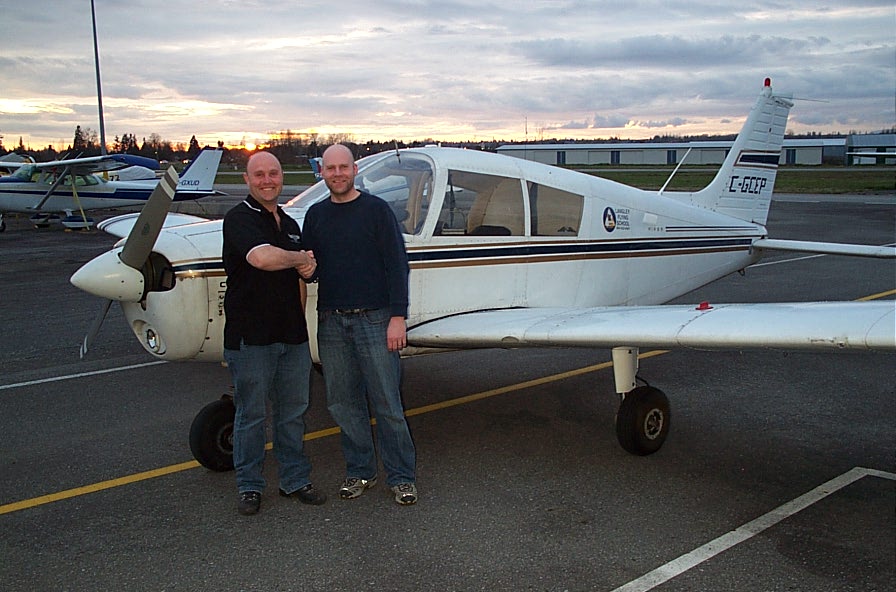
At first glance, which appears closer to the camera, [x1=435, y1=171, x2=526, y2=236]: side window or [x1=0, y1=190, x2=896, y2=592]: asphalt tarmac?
[x1=0, y1=190, x2=896, y2=592]: asphalt tarmac

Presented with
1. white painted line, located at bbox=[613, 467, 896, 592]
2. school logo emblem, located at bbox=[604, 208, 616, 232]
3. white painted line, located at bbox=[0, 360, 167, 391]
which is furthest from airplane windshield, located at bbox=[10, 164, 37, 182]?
white painted line, located at bbox=[613, 467, 896, 592]

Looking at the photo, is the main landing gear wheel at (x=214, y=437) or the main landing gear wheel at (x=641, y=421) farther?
the main landing gear wheel at (x=641, y=421)

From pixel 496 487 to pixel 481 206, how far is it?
2.12 metres

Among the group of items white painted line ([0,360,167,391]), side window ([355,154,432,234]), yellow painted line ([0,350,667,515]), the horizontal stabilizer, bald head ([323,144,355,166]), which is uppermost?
bald head ([323,144,355,166])

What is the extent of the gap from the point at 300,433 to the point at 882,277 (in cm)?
1198

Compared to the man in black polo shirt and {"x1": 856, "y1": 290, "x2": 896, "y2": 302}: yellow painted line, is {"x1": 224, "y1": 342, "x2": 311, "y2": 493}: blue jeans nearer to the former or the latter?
the man in black polo shirt

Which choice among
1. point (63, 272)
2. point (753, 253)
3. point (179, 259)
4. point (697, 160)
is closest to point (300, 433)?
point (179, 259)

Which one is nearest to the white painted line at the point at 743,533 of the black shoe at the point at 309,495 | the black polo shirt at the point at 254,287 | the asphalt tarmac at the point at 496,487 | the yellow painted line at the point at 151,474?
the asphalt tarmac at the point at 496,487

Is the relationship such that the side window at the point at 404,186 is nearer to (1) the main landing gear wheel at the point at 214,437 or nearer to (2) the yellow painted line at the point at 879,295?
(1) the main landing gear wheel at the point at 214,437

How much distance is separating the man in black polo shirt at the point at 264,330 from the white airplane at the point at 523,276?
59 cm

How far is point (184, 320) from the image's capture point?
4.67 meters

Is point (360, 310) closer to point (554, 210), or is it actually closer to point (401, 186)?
point (401, 186)

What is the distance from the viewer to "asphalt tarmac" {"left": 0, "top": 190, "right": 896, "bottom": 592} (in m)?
3.70

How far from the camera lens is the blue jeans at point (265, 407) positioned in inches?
167
